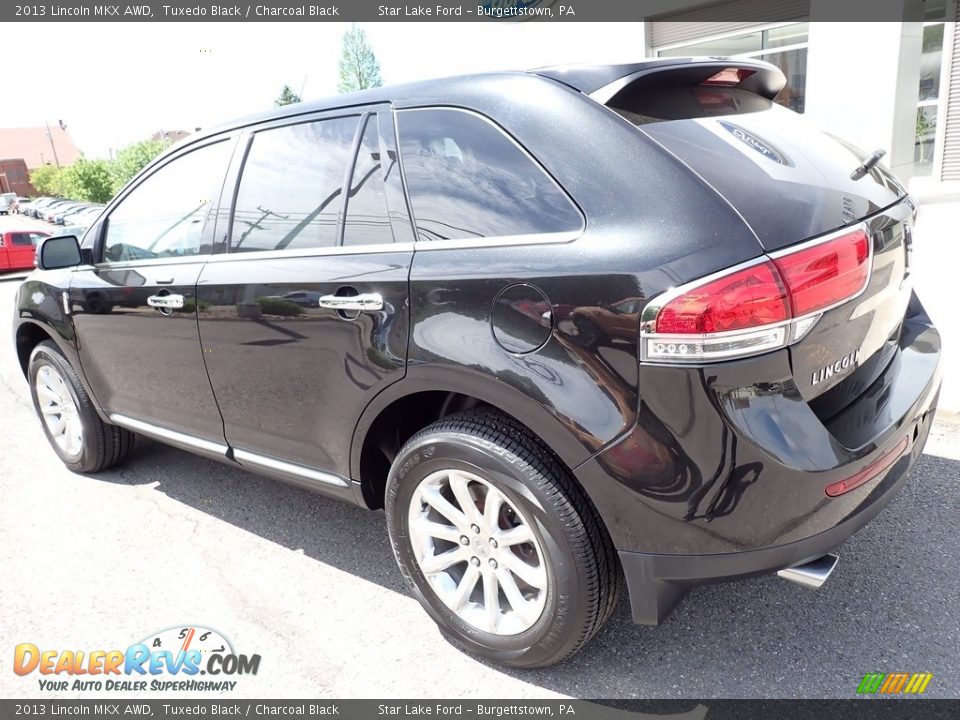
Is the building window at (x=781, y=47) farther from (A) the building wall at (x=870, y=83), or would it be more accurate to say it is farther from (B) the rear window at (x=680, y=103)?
(B) the rear window at (x=680, y=103)

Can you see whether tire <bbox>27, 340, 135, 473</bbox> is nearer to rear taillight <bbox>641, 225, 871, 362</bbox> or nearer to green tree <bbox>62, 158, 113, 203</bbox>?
rear taillight <bbox>641, 225, 871, 362</bbox>

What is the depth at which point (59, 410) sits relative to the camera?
423 cm

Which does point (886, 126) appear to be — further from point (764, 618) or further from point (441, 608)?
point (441, 608)

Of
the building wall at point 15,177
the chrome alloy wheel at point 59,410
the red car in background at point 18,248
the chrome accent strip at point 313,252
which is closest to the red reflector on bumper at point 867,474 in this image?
the chrome accent strip at point 313,252

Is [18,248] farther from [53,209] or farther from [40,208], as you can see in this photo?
A: [40,208]

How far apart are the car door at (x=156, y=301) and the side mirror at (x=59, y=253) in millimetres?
95

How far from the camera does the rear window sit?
6.72 feet

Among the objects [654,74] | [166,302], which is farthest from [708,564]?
[166,302]

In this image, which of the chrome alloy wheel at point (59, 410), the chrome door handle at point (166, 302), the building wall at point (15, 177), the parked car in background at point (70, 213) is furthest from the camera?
the building wall at point (15, 177)

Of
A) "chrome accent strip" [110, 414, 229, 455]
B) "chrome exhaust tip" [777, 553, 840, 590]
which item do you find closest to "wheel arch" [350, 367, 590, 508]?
"chrome exhaust tip" [777, 553, 840, 590]

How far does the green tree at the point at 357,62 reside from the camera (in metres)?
50.4

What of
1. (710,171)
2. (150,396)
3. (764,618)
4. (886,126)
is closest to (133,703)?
(150,396)

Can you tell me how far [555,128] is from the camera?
2.04 meters

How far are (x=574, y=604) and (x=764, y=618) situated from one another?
85 centimetres
